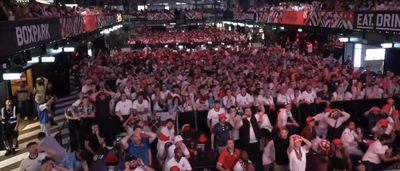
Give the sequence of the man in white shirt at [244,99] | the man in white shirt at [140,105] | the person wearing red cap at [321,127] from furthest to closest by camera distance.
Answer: the man in white shirt at [244,99], the man in white shirt at [140,105], the person wearing red cap at [321,127]

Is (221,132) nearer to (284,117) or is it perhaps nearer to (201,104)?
(284,117)

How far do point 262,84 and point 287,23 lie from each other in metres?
12.5

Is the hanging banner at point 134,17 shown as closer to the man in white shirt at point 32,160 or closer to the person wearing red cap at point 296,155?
the man in white shirt at point 32,160

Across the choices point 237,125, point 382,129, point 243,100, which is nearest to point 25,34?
point 237,125

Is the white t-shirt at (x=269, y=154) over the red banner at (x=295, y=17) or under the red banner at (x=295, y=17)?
under

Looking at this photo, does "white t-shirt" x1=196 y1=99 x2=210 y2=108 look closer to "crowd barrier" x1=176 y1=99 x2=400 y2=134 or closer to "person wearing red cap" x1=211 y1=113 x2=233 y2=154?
"crowd barrier" x1=176 y1=99 x2=400 y2=134

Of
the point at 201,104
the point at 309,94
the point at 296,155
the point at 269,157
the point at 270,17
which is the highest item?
the point at 270,17

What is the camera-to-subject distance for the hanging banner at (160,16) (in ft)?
135

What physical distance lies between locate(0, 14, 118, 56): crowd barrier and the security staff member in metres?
1.73

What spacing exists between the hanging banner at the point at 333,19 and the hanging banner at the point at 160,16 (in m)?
22.6

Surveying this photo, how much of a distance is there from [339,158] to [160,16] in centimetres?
3543

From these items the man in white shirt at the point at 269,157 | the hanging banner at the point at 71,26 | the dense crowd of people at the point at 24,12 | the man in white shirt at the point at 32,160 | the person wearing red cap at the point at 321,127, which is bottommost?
the man in white shirt at the point at 269,157

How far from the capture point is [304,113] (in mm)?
10961

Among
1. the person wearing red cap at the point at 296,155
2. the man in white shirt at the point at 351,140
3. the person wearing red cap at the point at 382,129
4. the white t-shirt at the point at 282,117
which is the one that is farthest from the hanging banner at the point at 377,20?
the person wearing red cap at the point at 296,155
